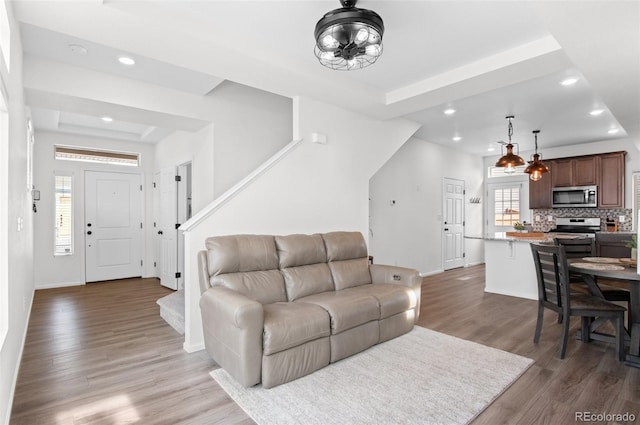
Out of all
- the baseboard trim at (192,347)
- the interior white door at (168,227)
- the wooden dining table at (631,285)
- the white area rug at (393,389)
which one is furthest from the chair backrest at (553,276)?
the interior white door at (168,227)

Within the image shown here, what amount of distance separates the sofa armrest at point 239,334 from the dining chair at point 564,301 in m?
2.57

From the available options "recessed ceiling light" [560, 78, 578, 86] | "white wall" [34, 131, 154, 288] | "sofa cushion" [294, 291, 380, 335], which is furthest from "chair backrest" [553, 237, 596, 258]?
"white wall" [34, 131, 154, 288]

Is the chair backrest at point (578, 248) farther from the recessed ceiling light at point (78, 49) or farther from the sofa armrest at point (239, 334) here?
the recessed ceiling light at point (78, 49)

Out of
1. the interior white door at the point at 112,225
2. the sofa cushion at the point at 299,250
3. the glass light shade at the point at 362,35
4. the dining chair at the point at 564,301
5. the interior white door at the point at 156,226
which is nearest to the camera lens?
the glass light shade at the point at 362,35

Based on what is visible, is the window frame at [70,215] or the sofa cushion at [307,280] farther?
the window frame at [70,215]

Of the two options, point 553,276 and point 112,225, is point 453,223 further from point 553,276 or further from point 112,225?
point 112,225

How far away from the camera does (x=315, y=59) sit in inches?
130

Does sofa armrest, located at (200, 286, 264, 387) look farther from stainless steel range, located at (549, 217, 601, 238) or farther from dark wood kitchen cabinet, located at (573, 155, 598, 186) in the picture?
dark wood kitchen cabinet, located at (573, 155, 598, 186)

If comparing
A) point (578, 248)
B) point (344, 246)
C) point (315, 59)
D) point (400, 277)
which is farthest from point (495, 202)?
point (315, 59)

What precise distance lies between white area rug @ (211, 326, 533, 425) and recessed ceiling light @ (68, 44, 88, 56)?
122 inches

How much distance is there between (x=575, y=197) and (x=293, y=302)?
6.72m

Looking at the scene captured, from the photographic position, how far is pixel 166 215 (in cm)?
611

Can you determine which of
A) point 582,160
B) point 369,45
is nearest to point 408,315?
point 369,45

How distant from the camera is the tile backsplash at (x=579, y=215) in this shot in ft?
21.6
